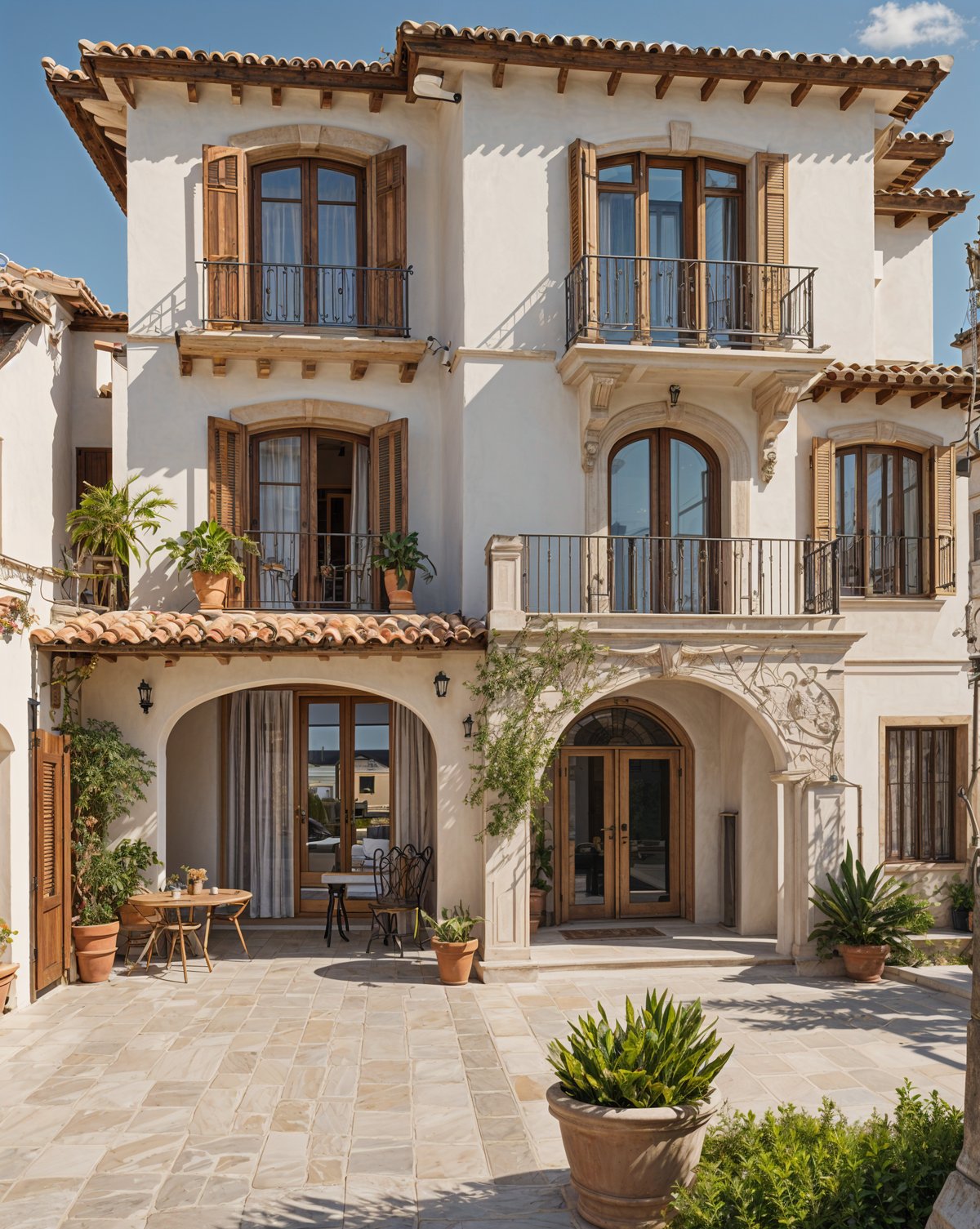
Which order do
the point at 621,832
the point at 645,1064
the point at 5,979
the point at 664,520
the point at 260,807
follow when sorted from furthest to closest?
the point at 621,832 < the point at 260,807 < the point at 664,520 < the point at 5,979 < the point at 645,1064

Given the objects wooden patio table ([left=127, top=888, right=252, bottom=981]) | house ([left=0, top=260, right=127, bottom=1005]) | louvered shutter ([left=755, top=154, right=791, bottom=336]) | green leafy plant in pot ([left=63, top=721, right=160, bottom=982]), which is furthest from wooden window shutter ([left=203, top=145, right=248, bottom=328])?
wooden patio table ([left=127, top=888, right=252, bottom=981])

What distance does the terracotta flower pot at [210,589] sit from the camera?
1252 cm

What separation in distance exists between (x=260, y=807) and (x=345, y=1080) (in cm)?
617

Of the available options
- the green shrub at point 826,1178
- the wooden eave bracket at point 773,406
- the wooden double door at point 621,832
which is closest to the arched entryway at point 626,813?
the wooden double door at point 621,832

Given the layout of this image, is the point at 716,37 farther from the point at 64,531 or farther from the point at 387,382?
the point at 64,531

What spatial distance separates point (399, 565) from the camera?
12984 mm

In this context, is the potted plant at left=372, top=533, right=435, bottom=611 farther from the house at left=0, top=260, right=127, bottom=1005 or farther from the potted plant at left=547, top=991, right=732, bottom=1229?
the potted plant at left=547, top=991, right=732, bottom=1229

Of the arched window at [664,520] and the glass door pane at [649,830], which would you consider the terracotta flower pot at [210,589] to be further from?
the glass door pane at [649,830]

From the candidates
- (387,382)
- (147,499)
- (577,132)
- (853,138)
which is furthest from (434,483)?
(853,138)

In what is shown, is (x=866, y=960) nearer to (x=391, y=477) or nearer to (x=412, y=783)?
(x=412, y=783)

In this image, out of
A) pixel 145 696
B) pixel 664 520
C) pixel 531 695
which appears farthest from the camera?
pixel 664 520

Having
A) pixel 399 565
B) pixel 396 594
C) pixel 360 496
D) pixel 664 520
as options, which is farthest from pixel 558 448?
pixel 360 496

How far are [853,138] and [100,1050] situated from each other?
13.2 m

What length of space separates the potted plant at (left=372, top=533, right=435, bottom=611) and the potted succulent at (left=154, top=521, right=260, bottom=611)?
5.62 feet
